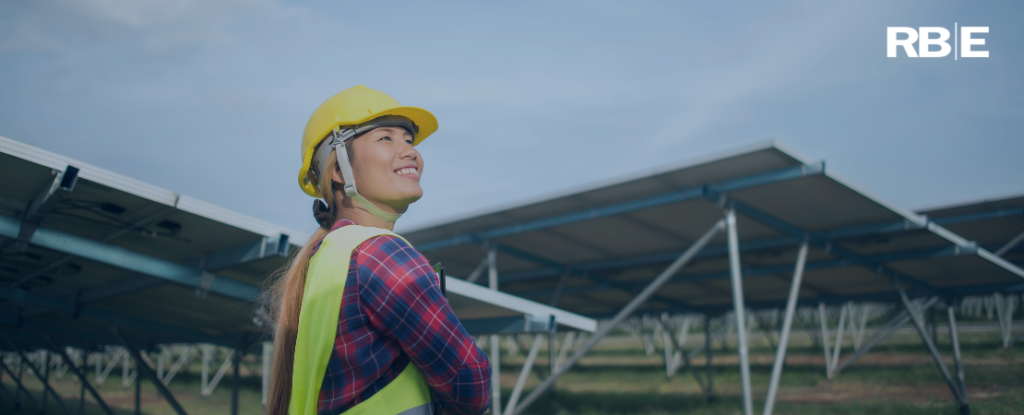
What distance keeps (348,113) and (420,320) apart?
0.74 metres

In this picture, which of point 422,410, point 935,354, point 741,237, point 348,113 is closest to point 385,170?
point 348,113

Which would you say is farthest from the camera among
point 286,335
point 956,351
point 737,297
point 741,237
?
point 956,351

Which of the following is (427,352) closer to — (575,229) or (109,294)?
(109,294)

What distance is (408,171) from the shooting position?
1918 millimetres

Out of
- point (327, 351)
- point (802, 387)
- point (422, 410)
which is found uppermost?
point (327, 351)

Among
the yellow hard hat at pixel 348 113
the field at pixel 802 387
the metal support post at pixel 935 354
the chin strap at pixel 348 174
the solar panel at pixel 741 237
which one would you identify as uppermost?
the solar panel at pixel 741 237

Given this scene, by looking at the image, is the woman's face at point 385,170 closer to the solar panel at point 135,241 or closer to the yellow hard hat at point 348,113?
the yellow hard hat at point 348,113

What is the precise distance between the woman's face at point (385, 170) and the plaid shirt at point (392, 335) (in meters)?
0.30

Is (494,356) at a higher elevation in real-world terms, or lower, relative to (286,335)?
lower

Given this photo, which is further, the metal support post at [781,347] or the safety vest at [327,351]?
the metal support post at [781,347]

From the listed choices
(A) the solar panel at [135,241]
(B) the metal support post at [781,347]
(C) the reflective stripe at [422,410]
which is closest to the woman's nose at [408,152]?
(C) the reflective stripe at [422,410]

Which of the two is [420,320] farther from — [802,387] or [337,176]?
[802,387]

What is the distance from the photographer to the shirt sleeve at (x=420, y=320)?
1.51m

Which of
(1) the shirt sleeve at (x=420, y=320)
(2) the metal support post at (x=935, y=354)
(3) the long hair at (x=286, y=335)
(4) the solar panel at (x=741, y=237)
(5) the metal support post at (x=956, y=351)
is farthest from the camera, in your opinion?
(5) the metal support post at (x=956, y=351)
